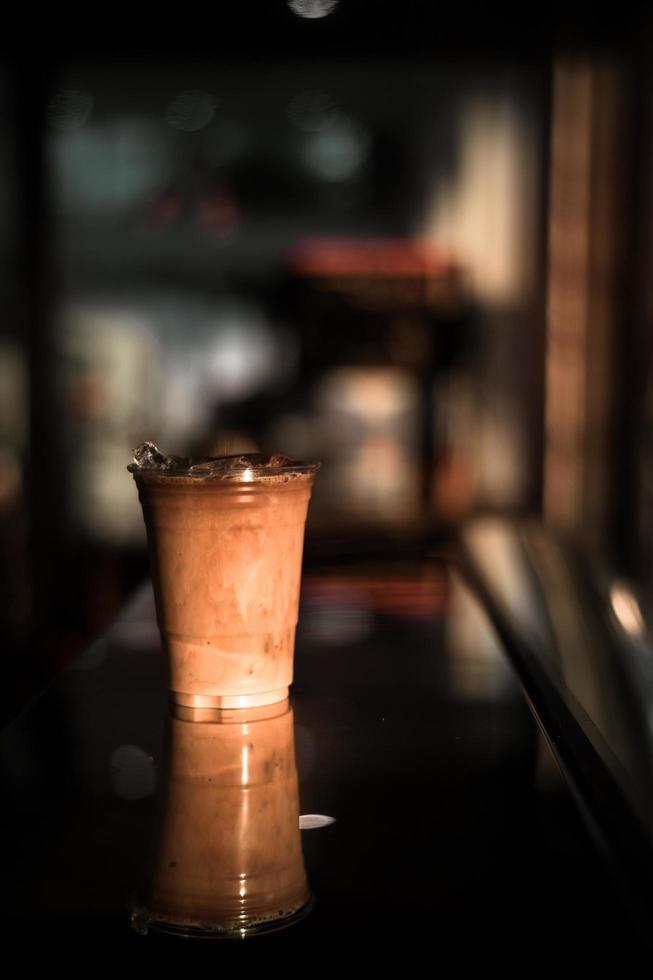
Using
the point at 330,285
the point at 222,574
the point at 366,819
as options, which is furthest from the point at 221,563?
the point at 330,285

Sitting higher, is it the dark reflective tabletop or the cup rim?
the cup rim

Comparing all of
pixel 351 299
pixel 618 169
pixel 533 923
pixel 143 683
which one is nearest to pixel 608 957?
pixel 533 923

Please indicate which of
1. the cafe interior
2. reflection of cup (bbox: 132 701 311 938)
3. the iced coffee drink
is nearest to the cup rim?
the iced coffee drink

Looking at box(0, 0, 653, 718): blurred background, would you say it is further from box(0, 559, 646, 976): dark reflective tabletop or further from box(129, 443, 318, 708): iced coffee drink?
box(129, 443, 318, 708): iced coffee drink

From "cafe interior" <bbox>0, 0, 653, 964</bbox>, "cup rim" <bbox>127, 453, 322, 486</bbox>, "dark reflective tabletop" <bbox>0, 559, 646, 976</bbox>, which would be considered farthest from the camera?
"cafe interior" <bbox>0, 0, 653, 964</bbox>

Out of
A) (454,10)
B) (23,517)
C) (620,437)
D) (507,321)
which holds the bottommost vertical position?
(23,517)

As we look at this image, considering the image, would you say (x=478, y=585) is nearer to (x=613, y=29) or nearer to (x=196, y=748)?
(x=196, y=748)
